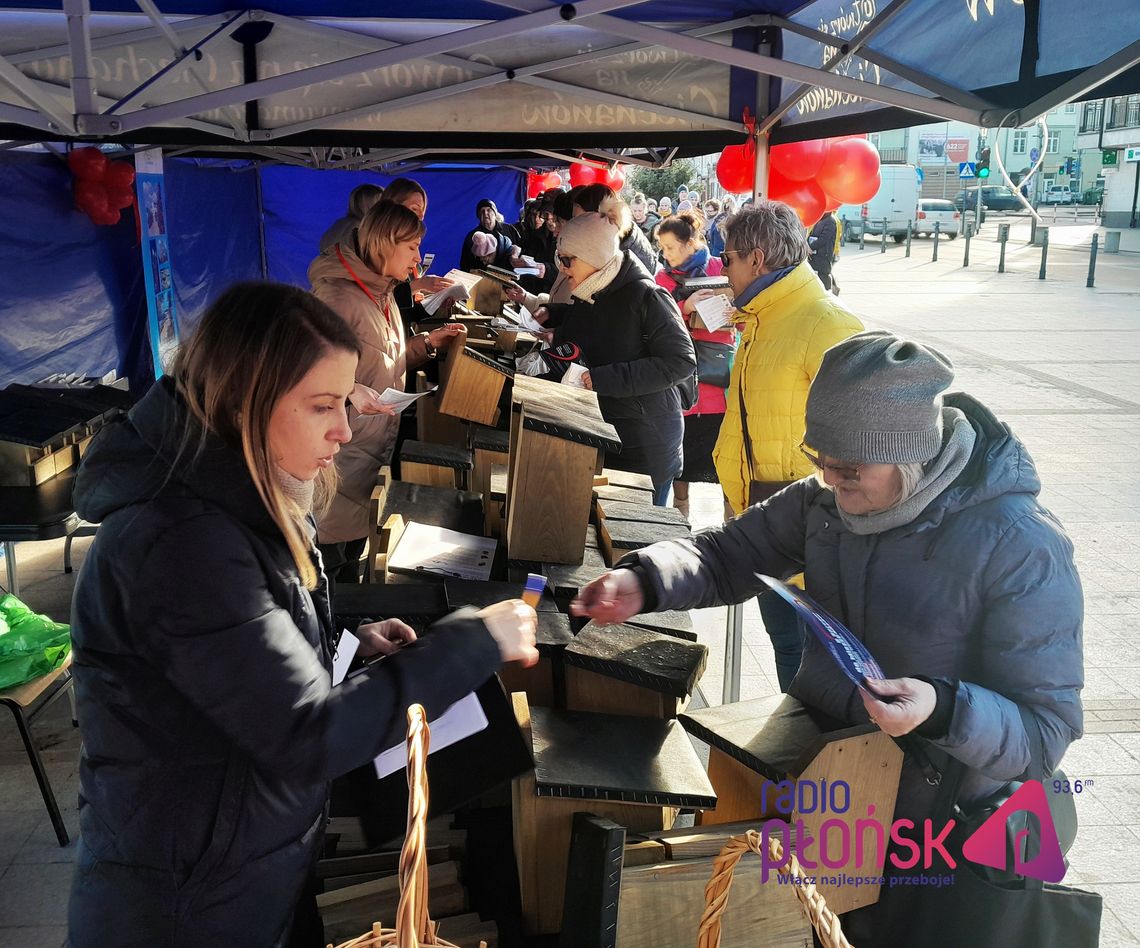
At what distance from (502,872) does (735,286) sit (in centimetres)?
223

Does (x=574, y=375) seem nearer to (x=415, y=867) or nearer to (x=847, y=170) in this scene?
(x=415, y=867)

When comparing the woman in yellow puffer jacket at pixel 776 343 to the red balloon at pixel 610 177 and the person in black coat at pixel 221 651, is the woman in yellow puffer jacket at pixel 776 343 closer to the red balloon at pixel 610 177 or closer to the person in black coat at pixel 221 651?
the person in black coat at pixel 221 651

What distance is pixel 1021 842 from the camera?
5.48 ft

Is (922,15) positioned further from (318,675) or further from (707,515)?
(707,515)

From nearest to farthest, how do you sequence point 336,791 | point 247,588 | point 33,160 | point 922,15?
point 247,588 → point 336,791 → point 922,15 → point 33,160

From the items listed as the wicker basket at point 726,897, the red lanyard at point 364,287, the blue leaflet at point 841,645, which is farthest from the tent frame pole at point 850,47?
the wicker basket at point 726,897

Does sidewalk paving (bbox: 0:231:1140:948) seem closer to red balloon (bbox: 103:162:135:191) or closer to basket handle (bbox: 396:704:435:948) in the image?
basket handle (bbox: 396:704:435:948)

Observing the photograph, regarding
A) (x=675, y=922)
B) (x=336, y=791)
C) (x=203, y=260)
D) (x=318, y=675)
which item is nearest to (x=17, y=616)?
(x=336, y=791)

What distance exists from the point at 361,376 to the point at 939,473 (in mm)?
2269

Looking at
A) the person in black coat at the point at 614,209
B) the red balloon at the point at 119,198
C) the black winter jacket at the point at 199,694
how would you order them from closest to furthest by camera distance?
the black winter jacket at the point at 199,694 < the person in black coat at the point at 614,209 < the red balloon at the point at 119,198

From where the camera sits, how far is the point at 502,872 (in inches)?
70.1

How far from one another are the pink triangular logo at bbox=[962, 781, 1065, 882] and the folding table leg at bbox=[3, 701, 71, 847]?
2.76 meters

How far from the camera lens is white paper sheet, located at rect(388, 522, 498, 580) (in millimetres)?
2367

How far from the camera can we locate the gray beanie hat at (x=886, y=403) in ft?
5.44
